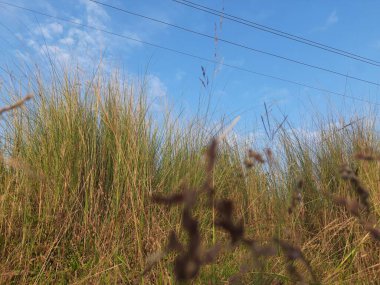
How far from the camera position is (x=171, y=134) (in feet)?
10.9

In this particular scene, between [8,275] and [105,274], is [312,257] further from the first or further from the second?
[8,275]

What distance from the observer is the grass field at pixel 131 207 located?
198cm

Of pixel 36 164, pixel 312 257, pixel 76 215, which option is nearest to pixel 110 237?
pixel 76 215

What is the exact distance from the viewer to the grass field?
1.98 m

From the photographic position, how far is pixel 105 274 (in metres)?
1.90

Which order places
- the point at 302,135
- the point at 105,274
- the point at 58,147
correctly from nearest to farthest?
1. the point at 105,274
2. the point at 58,147
3. the point at 302,135

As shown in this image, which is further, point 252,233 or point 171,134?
point 171,134

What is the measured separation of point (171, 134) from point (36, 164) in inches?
43.0

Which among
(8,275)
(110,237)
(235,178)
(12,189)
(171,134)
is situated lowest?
(8,275)

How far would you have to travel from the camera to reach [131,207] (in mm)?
2344

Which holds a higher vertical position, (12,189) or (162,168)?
(162,168)

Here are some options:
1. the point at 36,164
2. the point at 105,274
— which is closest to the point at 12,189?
the point at 36,164

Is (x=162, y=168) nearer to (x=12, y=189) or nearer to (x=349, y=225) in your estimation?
(x=12, y=189)

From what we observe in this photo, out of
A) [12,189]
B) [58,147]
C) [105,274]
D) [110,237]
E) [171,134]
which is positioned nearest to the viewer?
[105,274]
